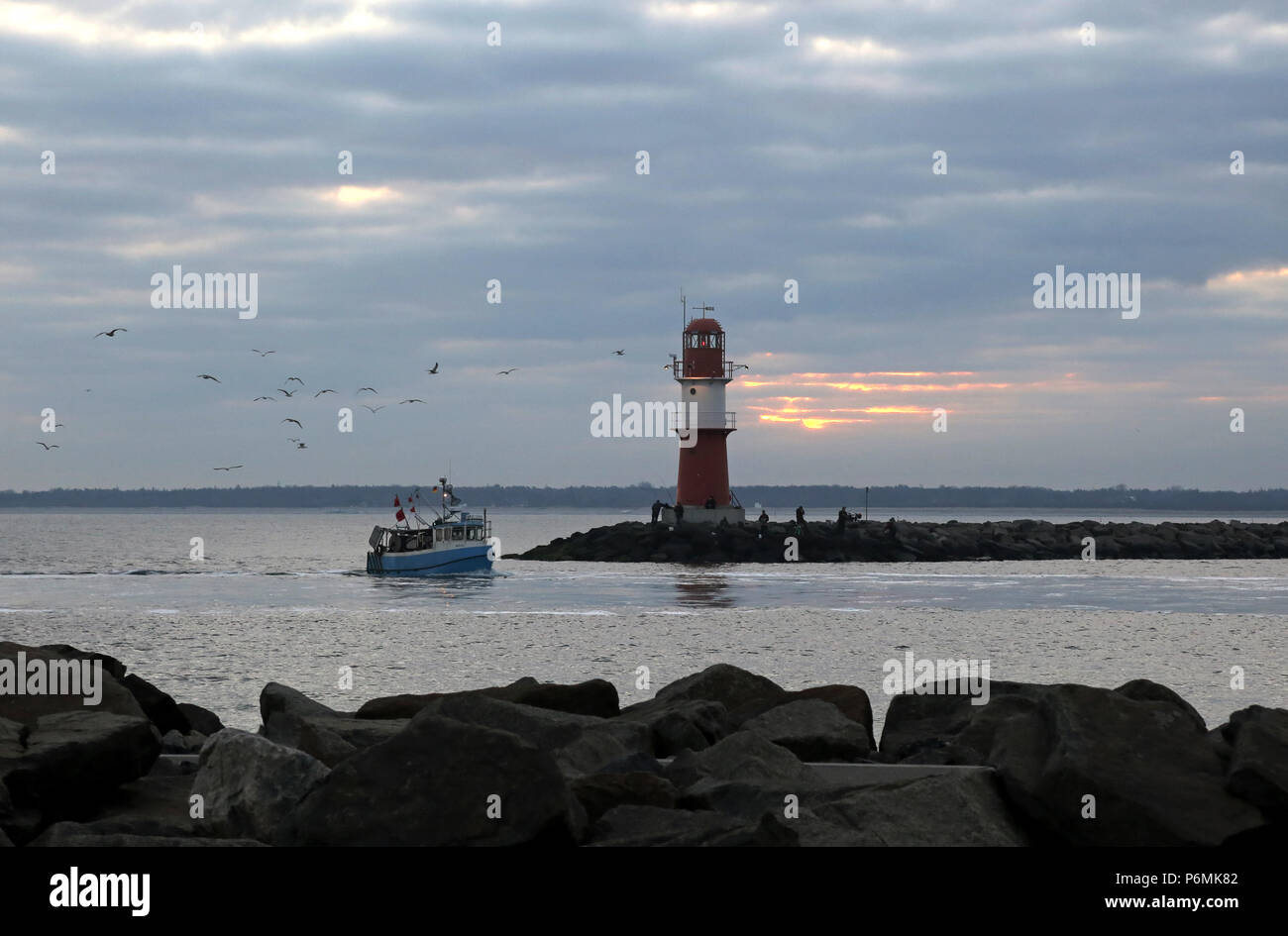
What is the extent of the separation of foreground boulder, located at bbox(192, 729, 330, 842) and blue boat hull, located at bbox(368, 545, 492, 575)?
44483 mm

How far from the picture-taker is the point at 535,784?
6.75 metres

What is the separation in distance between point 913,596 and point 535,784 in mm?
36031

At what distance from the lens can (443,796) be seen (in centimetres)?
671

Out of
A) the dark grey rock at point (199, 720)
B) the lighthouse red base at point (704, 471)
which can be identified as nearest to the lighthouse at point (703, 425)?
the lighthouse red base at point (704, 471)

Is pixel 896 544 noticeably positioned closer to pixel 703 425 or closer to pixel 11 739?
pixel 703 425

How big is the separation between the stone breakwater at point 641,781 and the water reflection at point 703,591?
28.9 meters

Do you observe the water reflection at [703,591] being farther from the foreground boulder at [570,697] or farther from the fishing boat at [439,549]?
the foreground boulder at [570,697]

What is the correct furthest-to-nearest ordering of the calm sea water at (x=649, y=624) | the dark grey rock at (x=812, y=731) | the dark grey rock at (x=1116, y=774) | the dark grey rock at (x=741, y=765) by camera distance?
the calm sea water at (x=649, y=624), the dark grey rock at (x=812, y=731), the dark grey rock at (x=741, y=765), the dark grey rock at (x=1116, y=774)

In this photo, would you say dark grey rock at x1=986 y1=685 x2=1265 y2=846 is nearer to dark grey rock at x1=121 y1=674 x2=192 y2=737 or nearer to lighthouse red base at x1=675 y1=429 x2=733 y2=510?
dark grey rock at x1=121 y1=674 x2=192 y2=737

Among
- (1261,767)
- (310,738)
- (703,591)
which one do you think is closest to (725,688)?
(310,738)

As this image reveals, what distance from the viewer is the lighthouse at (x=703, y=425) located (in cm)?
5603

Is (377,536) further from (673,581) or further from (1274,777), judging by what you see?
(1274,777)

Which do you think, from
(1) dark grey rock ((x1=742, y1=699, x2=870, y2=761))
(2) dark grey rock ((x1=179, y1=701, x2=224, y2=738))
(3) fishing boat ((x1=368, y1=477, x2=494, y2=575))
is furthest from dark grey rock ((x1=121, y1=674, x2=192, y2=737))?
(3) fishing boat ((x1=368, y1=477, x2=494, y2=575))

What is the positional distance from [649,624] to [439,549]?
851 inches
